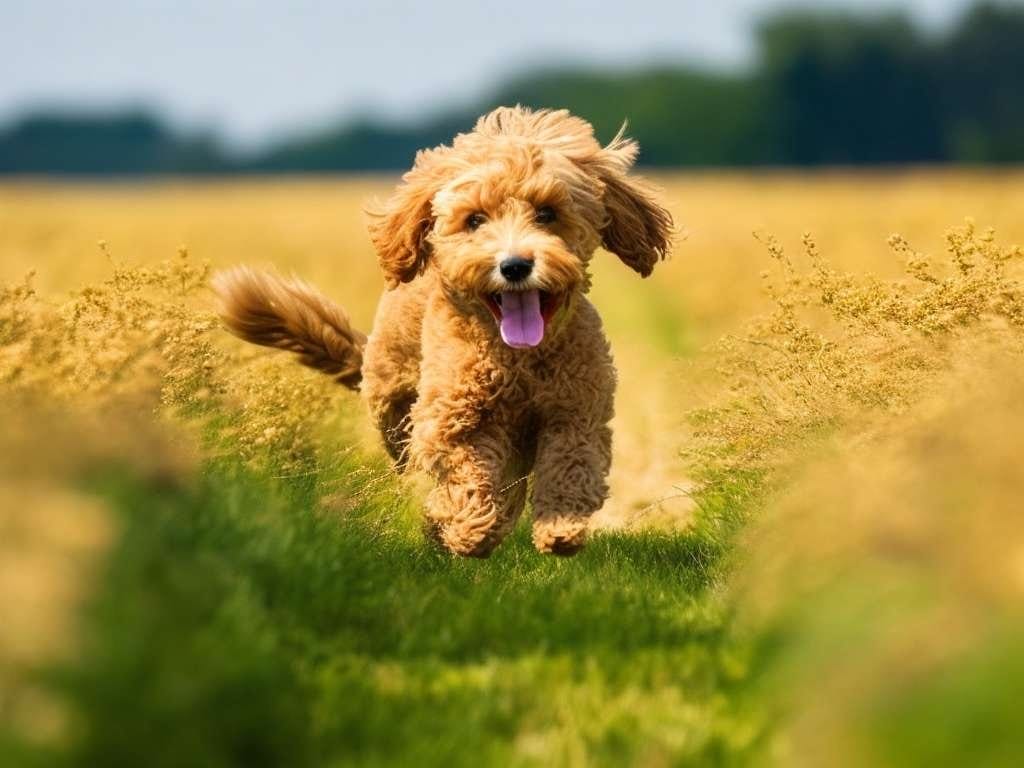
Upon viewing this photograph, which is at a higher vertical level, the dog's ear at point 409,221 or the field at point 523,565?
the dog's ear at point 409,221

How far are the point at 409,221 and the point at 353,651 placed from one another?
2.30 metres

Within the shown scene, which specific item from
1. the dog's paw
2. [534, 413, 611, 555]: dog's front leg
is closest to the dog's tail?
[534, 413, 611, 555]: dog's front leg

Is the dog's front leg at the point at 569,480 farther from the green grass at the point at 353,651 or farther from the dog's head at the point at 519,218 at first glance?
the dog's head at the point at 519,218

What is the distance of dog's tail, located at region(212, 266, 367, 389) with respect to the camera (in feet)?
22.6

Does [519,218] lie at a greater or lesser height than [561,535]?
greater

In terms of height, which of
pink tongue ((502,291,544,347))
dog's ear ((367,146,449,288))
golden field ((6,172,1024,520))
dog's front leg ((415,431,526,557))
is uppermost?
dog's ear ((367,146,449,288))

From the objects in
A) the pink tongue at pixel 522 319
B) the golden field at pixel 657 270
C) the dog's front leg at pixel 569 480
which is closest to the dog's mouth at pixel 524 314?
the pink tongue at pixel 522 319

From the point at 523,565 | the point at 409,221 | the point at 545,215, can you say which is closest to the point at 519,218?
the point at 545,215

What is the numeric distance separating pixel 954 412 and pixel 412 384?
3.12 m

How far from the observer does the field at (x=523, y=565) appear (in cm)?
280

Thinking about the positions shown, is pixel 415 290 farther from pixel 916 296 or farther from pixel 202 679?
pixel 202 679

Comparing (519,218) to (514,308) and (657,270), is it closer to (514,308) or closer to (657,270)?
(514,308)

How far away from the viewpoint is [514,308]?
5.52m

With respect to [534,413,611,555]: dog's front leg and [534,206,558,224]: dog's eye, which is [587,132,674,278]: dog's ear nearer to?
[534,206,558,224]: dog's eye
